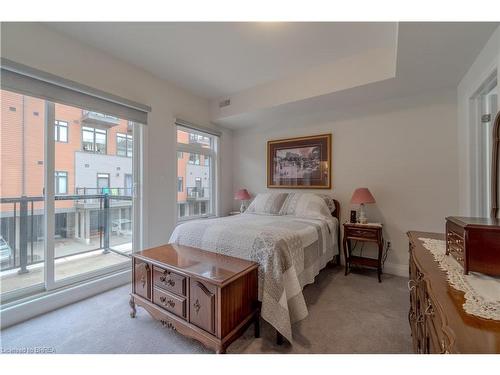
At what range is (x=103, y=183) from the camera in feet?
8.43

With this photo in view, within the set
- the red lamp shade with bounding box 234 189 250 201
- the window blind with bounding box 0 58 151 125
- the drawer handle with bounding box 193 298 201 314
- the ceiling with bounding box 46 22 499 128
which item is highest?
the ceiling with bounding box 46 22 499 128

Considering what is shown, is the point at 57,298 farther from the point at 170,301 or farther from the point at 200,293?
the point at 200,293

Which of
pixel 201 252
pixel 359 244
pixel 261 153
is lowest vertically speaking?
pixel 359 244

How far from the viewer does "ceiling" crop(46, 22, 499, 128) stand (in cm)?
183

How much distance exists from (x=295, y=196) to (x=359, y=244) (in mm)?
1114

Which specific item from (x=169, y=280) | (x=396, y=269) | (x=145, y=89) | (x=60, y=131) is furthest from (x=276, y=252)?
(x=145, y=89)

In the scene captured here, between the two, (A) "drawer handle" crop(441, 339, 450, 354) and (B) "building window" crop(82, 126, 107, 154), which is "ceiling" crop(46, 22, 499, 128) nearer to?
(B) "building window" crop(82, 126, 107, 154)

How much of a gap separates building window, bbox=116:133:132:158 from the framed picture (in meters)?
2.15

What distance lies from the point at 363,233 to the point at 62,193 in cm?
341

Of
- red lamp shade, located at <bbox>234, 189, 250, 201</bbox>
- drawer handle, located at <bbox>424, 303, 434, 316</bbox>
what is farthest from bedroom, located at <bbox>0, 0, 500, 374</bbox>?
red lamp shade, located at <bbox>234, 189, 250, 201</bbox>

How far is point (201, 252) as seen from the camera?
6.49ft
